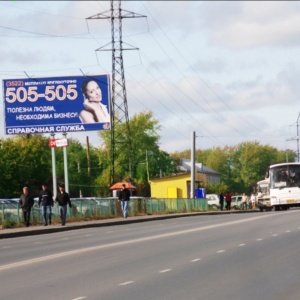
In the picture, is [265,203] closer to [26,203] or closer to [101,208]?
[101,208]

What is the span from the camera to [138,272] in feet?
58.0

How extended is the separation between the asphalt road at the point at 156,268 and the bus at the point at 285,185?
135 ft

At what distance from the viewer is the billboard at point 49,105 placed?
55.2 meters

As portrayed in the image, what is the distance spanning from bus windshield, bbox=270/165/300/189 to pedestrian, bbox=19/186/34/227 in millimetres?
33151

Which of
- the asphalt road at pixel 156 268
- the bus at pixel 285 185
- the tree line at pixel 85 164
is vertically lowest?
the asphalt road at pixel 156 268

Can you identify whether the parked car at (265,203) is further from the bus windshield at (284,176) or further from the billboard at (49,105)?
the billboard at (49,105)

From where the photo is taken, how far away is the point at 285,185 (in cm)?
7056

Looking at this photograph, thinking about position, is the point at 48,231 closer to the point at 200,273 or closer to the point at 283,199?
the point at 200,273

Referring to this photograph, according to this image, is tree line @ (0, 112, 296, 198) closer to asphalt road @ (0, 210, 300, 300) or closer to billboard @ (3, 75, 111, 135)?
billboard @ (3, 75, 111, 135)

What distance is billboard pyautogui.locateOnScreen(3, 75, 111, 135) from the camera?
181 feet

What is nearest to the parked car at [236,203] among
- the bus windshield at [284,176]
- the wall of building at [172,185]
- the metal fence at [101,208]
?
the wall of building at [172,185]

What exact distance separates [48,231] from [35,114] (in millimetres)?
18494

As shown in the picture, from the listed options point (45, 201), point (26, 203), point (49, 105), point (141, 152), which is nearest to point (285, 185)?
point (49, 105)

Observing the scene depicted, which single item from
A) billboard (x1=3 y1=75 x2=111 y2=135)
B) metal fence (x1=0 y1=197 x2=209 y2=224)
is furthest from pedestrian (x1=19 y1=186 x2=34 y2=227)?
billboard (x1=3 y1=75 x2=111 y2=135)
